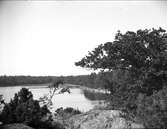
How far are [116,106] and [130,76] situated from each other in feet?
8.57

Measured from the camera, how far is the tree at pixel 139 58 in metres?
16.7

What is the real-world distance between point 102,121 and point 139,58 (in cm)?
583

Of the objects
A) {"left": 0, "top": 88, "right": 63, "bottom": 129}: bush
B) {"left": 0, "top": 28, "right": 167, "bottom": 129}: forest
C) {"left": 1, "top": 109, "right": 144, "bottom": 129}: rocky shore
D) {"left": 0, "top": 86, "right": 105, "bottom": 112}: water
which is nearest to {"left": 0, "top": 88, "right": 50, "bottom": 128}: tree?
{"left": 0, "top": 88, "right": 63, "bottom": 129}: bush

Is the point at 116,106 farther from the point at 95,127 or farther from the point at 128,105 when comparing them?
the point at 95,127

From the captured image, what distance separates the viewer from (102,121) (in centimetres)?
1463

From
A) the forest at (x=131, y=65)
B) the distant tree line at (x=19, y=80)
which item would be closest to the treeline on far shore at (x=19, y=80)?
the distant tree line at (x=19, y=80)

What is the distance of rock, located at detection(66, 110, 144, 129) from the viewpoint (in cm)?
1422

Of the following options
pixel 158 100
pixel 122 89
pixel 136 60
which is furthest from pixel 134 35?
pixel 158 100

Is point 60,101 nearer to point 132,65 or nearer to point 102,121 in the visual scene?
point 132,65

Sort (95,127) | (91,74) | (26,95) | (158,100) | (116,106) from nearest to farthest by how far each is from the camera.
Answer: (158,100), (95,127), (26,95), (116,106), (91,74)

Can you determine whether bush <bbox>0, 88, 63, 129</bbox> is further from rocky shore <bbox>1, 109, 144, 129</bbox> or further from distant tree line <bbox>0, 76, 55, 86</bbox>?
distant tree line <bbox>0, 76, 55, 86</bbox>

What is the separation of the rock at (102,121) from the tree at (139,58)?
128 inches

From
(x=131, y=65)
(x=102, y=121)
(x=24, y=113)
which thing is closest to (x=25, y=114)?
(x=24, y=113)

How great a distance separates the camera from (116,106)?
57.2ft
